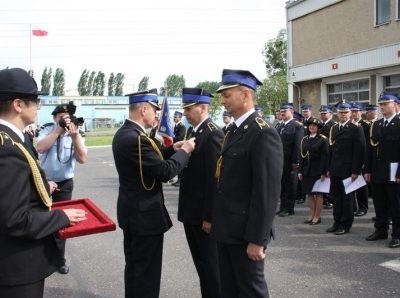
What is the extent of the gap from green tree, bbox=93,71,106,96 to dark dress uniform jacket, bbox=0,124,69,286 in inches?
4314

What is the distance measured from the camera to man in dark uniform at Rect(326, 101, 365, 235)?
6.96 metres

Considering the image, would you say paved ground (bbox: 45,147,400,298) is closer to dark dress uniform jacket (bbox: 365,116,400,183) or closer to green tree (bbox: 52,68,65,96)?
dark dress uniform jacket (bbox: 365,116,400,183)

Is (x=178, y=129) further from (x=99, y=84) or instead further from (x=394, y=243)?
(x=99, y=84)

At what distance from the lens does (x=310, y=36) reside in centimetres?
2117

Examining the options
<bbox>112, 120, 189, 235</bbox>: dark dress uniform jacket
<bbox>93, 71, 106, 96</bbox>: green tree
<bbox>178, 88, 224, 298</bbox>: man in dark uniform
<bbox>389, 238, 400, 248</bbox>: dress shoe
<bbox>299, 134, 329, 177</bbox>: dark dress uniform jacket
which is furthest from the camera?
<bbox>93, 71, 106, 96</bbox>: green tree

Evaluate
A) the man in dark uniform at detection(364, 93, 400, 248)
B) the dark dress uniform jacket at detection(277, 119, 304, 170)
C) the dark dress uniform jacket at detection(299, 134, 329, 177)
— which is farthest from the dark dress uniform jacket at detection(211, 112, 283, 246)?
the dark dress uniform jacket at detection(277, 119, 304, 170)

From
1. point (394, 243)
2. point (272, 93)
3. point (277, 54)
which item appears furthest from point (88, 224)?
point (277, 54)

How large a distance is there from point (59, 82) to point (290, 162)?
327ft

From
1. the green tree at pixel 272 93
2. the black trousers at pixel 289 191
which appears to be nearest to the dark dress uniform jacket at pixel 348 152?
the black trousers at pixel 289 191

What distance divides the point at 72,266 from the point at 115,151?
239cm

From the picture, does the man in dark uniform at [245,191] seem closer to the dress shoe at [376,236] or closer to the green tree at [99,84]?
the dress shoe at [376,236]

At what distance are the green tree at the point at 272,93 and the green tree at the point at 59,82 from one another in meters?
76.6

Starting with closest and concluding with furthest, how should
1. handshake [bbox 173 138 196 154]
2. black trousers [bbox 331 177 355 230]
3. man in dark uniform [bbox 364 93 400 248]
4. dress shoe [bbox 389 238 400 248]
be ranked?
handshake [bbox 173 138 196 154] < dress shoe [bbox 389 238 400 248] < man in dark uniform [bbox 364 93 400 248] < black trousers [bbox 331 177 355 230]

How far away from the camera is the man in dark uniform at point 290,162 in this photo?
27.6 feet
